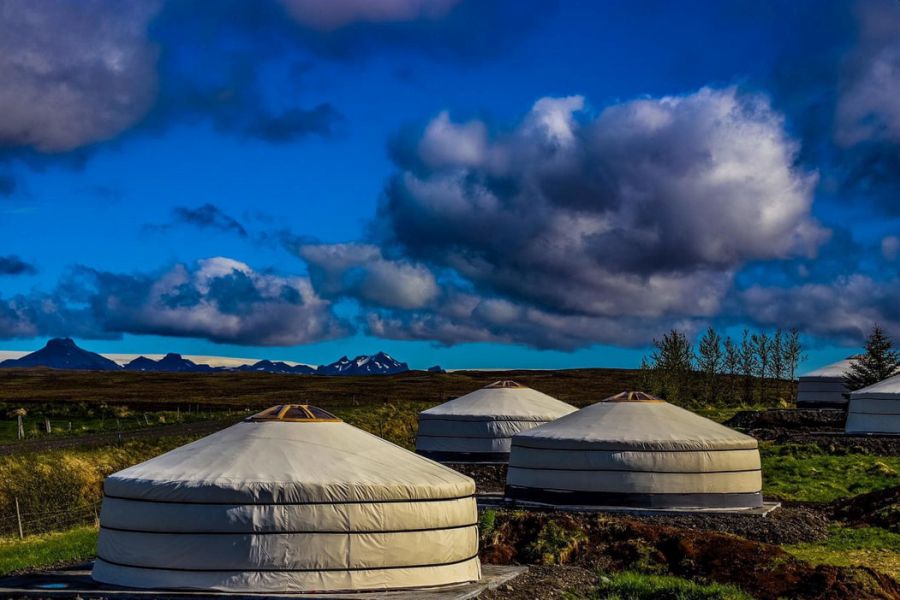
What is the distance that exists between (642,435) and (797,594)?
7839 millimetres

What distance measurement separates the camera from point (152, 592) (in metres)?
12.4

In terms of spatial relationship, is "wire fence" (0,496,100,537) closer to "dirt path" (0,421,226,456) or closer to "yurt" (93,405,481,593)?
"dirt path" (0,421,226,456)

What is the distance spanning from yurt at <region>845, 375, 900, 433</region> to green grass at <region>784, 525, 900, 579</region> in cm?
1553

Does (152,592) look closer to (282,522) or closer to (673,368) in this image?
(282,522)

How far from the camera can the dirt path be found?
32.8 metres

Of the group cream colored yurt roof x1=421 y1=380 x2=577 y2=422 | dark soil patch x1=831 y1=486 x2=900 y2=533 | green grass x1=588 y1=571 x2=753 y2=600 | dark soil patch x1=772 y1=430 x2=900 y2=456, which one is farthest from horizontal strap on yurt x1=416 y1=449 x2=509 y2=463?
green grass x1=588 y1=571 x2=753 y2=600

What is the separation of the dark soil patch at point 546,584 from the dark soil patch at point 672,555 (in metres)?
1.17

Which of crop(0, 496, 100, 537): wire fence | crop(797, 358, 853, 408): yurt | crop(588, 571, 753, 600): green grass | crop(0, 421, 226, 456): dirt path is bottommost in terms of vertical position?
crop(0, 496, 100, 537): wire fence

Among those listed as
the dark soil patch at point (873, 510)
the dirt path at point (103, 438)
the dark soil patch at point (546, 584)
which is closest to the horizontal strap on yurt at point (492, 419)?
the dark soil patch at point (873, 510)

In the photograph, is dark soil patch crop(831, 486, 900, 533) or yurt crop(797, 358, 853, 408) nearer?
dark soil patch crop(831, 486, 900, 533)

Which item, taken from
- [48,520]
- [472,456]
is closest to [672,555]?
[472,456]

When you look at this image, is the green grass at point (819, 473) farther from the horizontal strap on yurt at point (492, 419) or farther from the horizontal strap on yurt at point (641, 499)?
the horizontal strap on yurt at point (492, 419)

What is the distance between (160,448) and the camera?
32.9 m

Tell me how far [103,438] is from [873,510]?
23.9 metres
